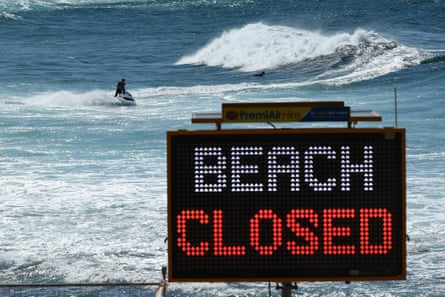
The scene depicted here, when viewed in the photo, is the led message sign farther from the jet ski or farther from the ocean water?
the jet ski

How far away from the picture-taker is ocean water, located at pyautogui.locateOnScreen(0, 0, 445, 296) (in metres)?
21.7

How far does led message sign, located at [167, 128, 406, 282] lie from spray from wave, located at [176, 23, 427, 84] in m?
49.8

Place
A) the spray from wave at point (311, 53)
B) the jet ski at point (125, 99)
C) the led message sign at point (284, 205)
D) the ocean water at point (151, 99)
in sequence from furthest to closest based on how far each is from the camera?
the spray from wave at point (311, 53), the jet ski at point (125, 99), the ocean water at point (151, 99), the led message sign at point (284, 205)

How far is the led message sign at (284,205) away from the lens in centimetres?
983

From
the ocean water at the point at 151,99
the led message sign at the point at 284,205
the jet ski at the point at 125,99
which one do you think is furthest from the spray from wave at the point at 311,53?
the led message sign at the point at 284,205

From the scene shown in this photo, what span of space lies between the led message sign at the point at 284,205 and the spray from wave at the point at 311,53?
49.8m

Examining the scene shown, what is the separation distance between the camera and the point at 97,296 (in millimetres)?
18688

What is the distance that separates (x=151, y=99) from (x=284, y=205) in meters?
45.3

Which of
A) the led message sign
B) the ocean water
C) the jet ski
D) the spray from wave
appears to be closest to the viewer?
the led message sign

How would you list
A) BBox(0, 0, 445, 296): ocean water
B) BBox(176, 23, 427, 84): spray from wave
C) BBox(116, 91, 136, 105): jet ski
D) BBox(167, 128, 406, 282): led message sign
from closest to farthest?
BBox(167, 128, 406, 282): led message sign → BBox(0, 0, 445, 296): ocean water → BBox(116, 91, 136, 105): jet ski → BBox(176, 23, 427, 84): spray from wave

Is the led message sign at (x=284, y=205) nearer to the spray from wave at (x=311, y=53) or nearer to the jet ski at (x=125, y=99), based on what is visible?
the jet ski at (x=125, y=99)

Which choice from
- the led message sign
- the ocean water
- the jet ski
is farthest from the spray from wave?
the led message sign

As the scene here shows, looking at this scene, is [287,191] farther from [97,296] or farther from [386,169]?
[97,296]

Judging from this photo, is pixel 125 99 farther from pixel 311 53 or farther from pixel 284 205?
pixel 284 205
